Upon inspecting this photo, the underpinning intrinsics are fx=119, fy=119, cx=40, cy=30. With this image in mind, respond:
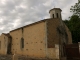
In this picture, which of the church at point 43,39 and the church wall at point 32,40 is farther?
the church wall at point 32,40

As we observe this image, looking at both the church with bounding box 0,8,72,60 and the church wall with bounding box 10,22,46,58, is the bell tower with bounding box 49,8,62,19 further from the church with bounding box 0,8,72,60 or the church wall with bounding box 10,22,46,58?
the church wall with bounding box 10,22,46,58

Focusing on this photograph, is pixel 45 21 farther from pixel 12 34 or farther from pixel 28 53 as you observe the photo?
pixel 12 34

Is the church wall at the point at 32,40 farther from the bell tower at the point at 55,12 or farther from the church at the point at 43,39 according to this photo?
the bell tower at the point at 55,12

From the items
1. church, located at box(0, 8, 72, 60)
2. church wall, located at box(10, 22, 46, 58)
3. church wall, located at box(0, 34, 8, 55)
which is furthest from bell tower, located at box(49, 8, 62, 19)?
church wall, located at box(0, 34, 8, 55)

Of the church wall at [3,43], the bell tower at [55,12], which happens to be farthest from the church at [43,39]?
the church wall at [3,43]

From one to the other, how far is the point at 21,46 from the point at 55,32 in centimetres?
809

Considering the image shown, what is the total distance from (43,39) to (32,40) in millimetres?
2763

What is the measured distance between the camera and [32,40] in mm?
20797

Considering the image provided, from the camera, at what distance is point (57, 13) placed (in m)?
22.6

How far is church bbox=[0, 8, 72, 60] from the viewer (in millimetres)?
17862

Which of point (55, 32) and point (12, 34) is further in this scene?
point (12, 34)

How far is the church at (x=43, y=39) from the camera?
17.9 metres

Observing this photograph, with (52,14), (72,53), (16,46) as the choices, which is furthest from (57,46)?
(16,46)

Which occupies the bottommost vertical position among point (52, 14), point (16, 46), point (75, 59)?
point (75, 59)
